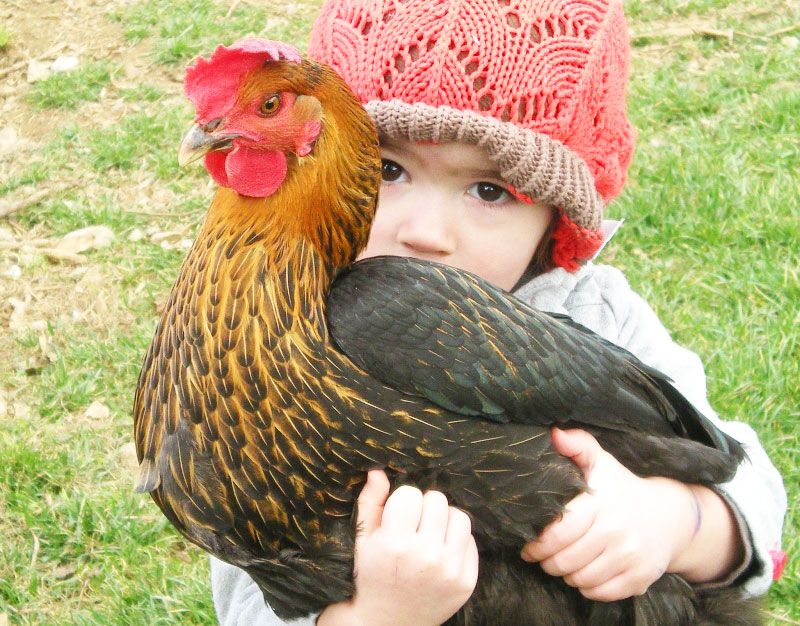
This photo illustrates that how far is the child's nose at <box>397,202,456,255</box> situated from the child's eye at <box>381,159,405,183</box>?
0.08 metres

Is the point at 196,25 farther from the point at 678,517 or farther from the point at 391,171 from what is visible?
the point at 678,517

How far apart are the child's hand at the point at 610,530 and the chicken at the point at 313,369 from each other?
0.04 m

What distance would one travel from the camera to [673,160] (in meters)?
3.81

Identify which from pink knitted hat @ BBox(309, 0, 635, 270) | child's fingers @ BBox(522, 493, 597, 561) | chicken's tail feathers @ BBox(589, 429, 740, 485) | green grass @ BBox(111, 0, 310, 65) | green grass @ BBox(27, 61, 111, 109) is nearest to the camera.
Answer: child's fingers @ BBox(522, 493, 597, 561)

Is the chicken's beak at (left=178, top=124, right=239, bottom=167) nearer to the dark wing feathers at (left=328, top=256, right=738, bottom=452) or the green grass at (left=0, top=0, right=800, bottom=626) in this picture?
the dark wing feathers at (left=328, top=256, right=738, bottom=452)

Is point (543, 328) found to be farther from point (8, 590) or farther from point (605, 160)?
point (8, 590)

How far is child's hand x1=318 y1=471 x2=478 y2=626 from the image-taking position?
4.68 ft

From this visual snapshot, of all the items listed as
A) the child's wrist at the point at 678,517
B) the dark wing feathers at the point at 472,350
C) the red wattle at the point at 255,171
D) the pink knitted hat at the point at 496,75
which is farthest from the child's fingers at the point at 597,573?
the red wattle at the point at 255,171

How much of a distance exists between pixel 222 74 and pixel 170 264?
2.38 metres

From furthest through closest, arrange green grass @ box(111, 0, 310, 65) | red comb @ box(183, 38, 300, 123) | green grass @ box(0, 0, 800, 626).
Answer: green grass @ box(111, 0, 310, 65), green grass @ box(0, 0, 800, 626), red comb @ box(183, 38, 300, 123)

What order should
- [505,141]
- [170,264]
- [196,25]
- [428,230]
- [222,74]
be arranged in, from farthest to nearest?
[196,25], [170,264], [428,230], [505,141], [222,74]

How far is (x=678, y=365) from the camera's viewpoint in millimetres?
2141

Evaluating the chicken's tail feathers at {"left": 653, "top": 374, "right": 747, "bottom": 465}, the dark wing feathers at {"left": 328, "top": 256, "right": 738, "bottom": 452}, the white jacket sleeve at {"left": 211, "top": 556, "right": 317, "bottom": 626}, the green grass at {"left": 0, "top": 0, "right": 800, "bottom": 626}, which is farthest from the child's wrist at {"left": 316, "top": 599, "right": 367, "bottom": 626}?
the green grass at {"left": 0, "top": 0, "right": 800, "bottom": 626}

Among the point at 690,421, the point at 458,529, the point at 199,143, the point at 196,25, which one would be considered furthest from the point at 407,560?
the point at 196,25
